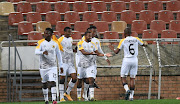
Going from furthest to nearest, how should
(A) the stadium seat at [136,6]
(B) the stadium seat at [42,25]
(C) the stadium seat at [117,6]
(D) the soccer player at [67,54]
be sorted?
(A) the stadium seat at [136,6]
(C) the stadium seat at [117,6]
(B) the stadium seat at [42,25]
(D) the soccer player at [67,54]

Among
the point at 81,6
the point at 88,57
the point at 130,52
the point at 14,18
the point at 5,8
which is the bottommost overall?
the point at 88,57

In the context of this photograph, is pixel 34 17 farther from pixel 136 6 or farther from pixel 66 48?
pixel 66 48

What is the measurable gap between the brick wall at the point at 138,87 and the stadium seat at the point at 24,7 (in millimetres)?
4980

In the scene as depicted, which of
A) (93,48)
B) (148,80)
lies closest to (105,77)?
(148,80)

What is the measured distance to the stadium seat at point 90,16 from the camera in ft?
58.2

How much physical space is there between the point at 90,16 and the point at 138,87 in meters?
4.58

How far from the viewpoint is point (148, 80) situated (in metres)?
14.2

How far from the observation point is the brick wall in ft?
46.6

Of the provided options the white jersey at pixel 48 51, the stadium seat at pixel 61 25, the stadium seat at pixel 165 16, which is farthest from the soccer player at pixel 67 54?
the stadium seat at pixel 165 16

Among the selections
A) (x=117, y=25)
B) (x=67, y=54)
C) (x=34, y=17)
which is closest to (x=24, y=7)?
(x=34, y=17)

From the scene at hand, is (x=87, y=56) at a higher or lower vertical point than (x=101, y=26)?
lower

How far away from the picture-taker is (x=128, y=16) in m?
18.0

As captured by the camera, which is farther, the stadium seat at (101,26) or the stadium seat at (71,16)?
the stadium seat at (71,16)

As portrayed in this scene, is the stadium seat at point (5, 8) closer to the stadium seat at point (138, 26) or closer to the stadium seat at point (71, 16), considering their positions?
the stadium seat at point (71, 16)
